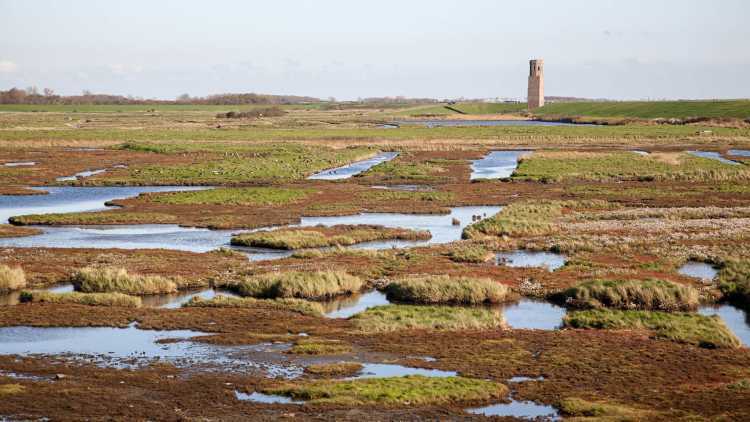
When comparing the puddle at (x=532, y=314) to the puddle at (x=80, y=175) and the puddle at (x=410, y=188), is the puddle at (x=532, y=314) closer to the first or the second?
the puddle at (x=410, y=188)

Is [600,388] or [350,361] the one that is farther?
[350,361]

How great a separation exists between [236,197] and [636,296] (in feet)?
121

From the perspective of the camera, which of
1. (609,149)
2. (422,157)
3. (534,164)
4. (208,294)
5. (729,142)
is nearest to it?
(208,294)

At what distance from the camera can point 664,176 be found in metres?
76.8

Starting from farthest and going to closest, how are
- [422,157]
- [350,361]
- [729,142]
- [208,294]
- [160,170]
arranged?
[729,142], [422,157], [160,170], [208,294], [350,361]

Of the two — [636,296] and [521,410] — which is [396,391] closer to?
[521,410]

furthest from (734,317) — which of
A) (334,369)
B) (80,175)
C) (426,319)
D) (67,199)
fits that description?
(80,175)

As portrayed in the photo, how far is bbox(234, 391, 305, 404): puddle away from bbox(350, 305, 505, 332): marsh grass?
6.61 meters

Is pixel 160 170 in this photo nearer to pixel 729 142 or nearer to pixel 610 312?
pixel 610 312

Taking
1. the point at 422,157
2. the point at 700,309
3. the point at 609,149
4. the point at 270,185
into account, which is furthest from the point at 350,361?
the point at 609,149

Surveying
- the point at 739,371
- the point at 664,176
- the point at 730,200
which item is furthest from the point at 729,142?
the point at 739,371

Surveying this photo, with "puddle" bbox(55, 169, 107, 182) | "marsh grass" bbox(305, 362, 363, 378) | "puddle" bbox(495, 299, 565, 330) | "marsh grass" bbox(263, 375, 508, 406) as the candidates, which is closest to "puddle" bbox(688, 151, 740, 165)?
"puddle" bbox(55, 169, 107, 182)

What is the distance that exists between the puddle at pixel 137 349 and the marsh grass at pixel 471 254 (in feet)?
48.1

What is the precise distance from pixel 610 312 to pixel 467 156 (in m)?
74.2
